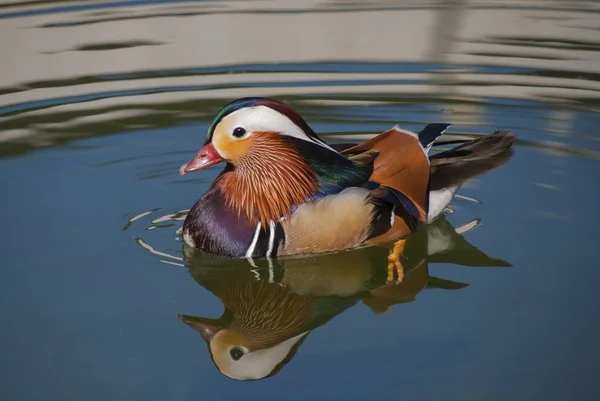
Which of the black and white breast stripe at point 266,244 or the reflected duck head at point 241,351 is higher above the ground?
the black and white breast stripe at point 266,244

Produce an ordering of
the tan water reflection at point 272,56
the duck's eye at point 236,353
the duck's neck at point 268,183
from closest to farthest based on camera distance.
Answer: the duck's eye at point 236,353
the duck's neck at point 268,183
the tan water reflection at point 272,56

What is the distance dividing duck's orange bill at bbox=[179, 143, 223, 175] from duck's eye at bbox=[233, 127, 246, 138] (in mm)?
128

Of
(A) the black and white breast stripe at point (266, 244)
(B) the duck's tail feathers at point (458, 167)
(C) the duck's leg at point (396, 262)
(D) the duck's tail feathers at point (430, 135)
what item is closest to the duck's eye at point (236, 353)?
(A) the black and white breast stripe at point (266, 244)

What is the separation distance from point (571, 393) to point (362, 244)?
1578mm

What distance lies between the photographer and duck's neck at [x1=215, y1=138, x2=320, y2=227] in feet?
16.8

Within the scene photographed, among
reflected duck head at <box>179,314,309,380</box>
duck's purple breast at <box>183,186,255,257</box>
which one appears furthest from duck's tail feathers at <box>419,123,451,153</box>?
reflected duck head at <box>179,314,309,380</box>

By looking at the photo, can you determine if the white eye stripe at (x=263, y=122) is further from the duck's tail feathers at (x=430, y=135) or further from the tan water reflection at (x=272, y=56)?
the tan water reflection at (x=272, y=56)

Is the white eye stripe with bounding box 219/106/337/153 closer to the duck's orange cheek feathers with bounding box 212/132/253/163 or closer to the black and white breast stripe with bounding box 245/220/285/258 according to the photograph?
the duck's orange cheek feathers with bounding box 212/132/253/163

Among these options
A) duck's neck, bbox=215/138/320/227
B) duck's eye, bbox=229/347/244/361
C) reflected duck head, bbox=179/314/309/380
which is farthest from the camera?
duck's neck, bbox=215/138/320/227

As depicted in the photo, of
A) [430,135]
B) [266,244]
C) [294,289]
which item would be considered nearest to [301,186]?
[266,244]

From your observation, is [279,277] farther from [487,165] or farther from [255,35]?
[255,35]

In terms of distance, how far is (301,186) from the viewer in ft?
16.8

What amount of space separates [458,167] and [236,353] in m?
1.73

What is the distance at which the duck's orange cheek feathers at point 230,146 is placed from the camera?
4983 mm
